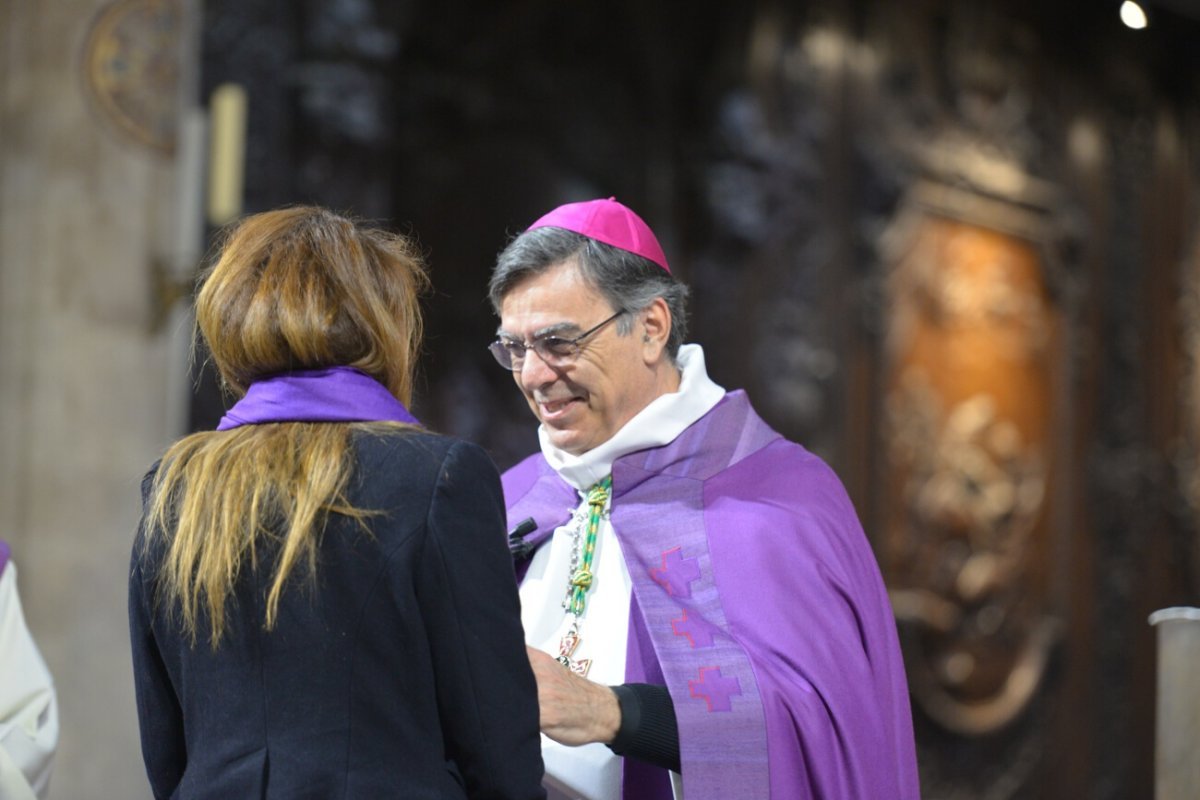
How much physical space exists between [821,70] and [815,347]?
125 centimetres

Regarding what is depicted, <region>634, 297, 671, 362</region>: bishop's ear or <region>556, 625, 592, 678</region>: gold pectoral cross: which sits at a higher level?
<region>634, 297, 671, 362</region>: bishop's ear

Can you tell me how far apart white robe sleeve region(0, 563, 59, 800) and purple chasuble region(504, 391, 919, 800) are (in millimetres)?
1101

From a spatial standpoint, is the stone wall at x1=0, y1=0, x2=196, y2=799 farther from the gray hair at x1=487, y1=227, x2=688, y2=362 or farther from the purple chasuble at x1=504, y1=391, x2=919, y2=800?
the purple chasuble at x1=504, y1=391, x2=919, y2=800

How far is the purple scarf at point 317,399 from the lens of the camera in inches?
68.2

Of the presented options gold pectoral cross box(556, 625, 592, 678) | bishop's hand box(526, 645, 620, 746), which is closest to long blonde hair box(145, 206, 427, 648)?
bishop's hand box(526, 645, 620, 746)

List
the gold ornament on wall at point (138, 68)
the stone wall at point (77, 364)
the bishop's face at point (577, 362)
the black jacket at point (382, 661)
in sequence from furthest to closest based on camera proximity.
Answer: the gold ornament on wall at point (138, 68)
the stone wall at point (77, 364)
the bishop's face at point (577, 362)
the black jacket at point (382, 661)

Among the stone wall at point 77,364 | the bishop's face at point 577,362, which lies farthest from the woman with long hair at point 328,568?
the stone wall at point 77,364

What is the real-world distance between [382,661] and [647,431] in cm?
125

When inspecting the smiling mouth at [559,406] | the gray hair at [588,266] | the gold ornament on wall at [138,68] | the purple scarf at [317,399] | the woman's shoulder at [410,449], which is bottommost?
the woman's shoulder at [410,449]

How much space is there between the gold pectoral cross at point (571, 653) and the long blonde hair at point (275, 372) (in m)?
1.02

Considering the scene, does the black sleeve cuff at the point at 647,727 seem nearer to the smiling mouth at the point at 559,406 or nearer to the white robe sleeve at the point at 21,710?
the smiling mouth at the point at 559,406

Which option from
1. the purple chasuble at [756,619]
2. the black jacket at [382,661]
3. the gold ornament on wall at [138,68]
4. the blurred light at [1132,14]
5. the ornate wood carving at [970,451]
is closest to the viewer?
the black jacket at [382,661]

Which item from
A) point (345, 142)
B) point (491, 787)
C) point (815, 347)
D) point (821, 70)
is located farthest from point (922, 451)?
point (491, 787)

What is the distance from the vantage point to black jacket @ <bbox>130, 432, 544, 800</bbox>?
5.49ft
